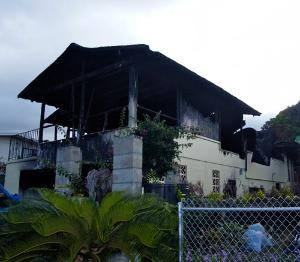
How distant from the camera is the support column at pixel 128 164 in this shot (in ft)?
33.1

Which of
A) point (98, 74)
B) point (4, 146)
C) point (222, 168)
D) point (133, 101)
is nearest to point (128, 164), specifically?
point (133, 101)

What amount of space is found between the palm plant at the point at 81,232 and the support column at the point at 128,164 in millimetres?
5311

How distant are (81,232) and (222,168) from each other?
42.3 ft

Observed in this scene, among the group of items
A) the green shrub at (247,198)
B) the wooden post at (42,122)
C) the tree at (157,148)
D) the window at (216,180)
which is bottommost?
the green shrub at (247,198)

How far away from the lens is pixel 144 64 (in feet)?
43.7

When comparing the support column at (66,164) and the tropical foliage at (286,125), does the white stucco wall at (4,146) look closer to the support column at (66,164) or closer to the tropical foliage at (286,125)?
the support column at (66,164)

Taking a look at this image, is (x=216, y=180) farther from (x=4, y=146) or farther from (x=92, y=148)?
(x=4, y=146)

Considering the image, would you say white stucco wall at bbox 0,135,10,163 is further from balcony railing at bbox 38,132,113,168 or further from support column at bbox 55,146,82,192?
support column at bbox 55,146,82,192

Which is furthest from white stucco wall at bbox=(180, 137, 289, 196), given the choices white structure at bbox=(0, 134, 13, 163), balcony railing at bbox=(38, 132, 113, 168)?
white structure at bbox=(0, 134, 13, 163)

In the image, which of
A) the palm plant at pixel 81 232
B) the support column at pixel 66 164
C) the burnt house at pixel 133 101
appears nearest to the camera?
the palm plant at pixel 81 232

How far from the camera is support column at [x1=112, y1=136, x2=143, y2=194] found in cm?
1009

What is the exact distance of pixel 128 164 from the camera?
33.6ft

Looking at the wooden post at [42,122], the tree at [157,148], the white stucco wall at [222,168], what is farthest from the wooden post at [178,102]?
the wooden post at [42,122]

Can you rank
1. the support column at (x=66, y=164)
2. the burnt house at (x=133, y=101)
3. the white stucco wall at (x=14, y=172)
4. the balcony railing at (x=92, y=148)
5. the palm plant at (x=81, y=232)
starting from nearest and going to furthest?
1. the palm plant at (x=81, y=232)
2. the support column at (x=66, y=164)
3. the balcony railing at (x=92, y=148)
4. the burnt house at (x=133, y=101)
5. the white stucco wall at (x=14, y=172)
